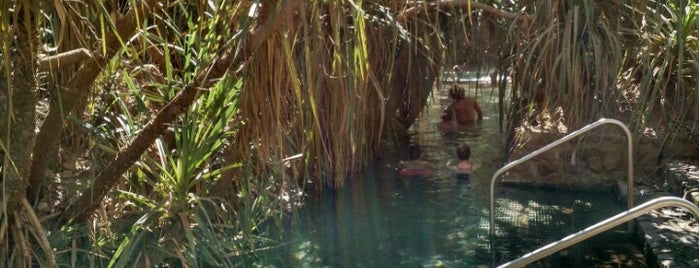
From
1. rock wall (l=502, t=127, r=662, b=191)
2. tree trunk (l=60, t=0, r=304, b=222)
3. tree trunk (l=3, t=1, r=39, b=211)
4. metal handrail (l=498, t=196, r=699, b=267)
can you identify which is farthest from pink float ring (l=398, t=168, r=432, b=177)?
tree trunk (l=3, t=1, r=39, b=211)

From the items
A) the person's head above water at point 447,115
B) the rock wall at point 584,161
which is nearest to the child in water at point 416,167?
the rock wall at point 584,161

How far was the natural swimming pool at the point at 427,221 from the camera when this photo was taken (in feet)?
20.0

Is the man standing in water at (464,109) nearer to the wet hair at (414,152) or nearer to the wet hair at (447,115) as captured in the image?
the wet hair at (447,115)

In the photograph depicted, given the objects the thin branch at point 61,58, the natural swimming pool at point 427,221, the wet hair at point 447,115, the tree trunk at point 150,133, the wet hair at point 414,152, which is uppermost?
the thin branch at point 61,58

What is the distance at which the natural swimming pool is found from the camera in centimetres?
610

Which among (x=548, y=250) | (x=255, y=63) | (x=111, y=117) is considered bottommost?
(x=548, y=250)

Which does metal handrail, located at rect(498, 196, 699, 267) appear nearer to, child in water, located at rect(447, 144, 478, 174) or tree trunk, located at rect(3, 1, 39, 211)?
tree trunk, located at rect(3, 1, 39, 211)

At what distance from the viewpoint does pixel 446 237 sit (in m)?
6.64

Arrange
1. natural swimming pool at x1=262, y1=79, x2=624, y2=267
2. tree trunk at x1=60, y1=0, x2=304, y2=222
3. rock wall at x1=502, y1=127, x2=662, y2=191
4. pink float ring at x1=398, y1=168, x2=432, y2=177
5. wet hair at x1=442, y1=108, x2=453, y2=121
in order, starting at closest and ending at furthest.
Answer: tree trunk at x1=60, y1=0, x2=304, y2=222, natural swimming pool at x1=262, y1=79, x2=624, y2=267, rock wall at x1=502, y1=127, x2=662, y2=191, pink float ring at x1=398, y1=168, x2=432, y2=177, wet hair at x1=442, y1=108, x2=453, y2=121

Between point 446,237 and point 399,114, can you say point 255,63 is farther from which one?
point 399,114

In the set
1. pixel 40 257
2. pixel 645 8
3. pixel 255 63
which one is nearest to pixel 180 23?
pixel 255 63

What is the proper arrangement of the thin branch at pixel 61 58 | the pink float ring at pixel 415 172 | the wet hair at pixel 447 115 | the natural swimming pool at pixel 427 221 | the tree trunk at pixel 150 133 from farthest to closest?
the wet hair at pixel 447 115 → the pink float ring at pixel 415 172 → the natural swimming pool at pixel 427 221 → the tree trunk at pixel 150 133 → the thin branch at pixel 61 58

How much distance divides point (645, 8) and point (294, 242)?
3.17 meters

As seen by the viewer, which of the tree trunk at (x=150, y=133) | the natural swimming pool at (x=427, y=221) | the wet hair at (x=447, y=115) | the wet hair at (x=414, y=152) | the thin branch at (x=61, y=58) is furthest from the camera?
the wet hair at (x=447, y=115)
